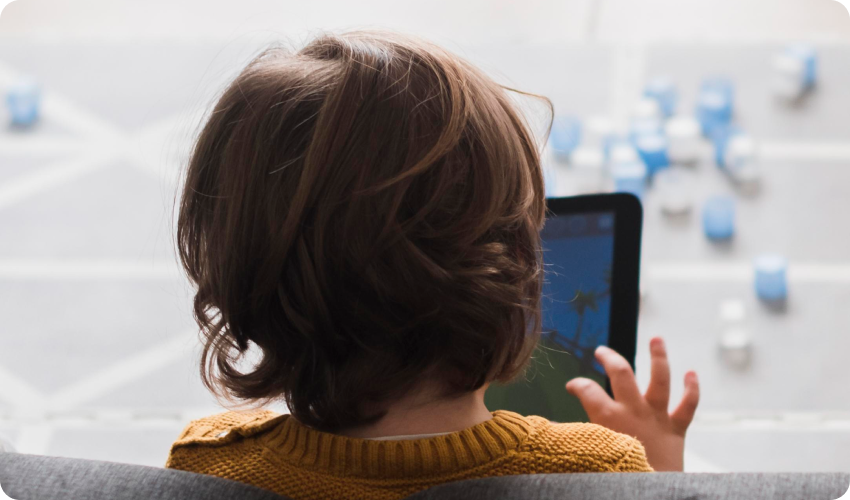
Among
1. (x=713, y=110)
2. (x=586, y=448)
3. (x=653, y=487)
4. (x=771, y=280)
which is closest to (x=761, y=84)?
(x=713, y=110)

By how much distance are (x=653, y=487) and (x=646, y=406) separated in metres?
0.36

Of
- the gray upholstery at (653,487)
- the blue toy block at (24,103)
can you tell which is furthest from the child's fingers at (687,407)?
A: the blue toy block at (24,103)

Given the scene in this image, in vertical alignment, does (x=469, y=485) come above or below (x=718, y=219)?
above

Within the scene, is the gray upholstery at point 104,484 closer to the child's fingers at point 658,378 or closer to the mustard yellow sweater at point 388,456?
the mustard yellow sweater at point 388,456

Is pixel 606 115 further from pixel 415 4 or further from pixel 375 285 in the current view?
pixel 375 285

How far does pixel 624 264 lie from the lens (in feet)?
2.25

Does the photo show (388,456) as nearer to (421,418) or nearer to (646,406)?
(421,418)

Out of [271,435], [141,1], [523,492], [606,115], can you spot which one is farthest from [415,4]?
[523,492]

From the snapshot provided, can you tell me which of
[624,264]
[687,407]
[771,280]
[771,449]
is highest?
[624,264]

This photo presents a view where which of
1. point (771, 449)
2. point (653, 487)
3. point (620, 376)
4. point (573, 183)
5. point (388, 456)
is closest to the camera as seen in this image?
point (653, 487)

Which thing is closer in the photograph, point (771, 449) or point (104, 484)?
point (104, 484)

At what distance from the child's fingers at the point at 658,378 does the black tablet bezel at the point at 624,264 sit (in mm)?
19

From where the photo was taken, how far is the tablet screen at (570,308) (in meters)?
0.69

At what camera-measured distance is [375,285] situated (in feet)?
1.59
